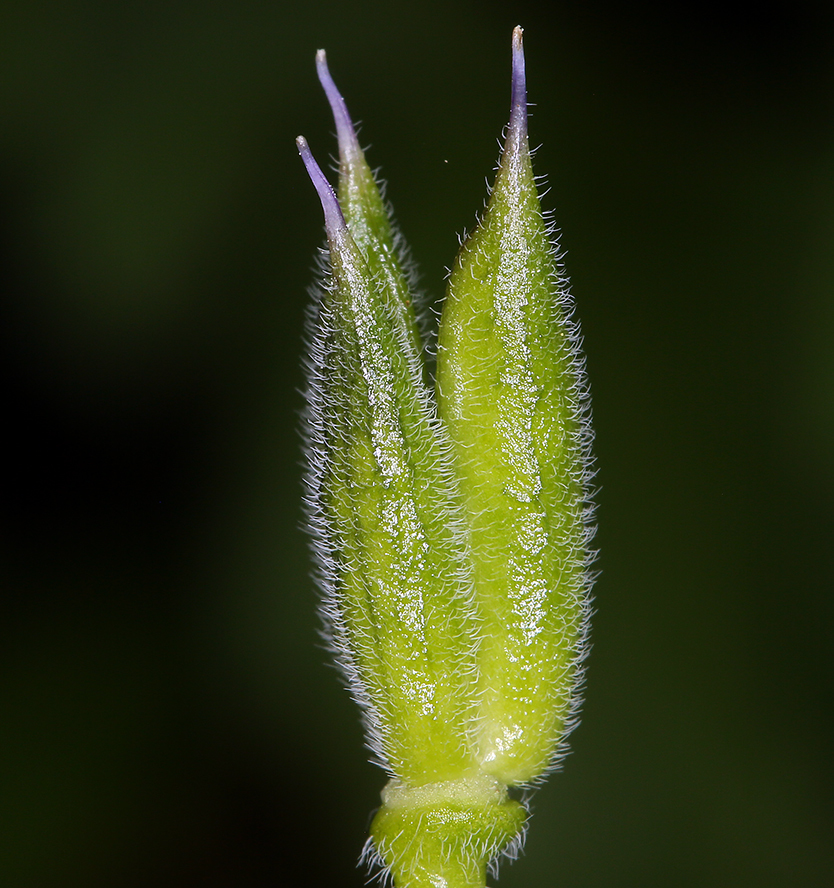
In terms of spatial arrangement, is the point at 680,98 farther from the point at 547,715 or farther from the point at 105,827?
the point at 105,827

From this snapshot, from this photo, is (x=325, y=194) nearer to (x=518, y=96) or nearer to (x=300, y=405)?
(x=518, y=96)

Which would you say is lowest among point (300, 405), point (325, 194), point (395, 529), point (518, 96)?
point (395, 529)

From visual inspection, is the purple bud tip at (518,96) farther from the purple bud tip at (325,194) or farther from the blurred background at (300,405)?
the blurred background at (300,405)

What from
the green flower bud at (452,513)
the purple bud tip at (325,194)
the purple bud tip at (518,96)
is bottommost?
the green flower bud at (452,513)

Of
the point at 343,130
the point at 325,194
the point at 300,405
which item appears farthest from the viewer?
the point at 300,405

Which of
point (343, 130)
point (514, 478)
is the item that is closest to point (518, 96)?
point (343, 130)

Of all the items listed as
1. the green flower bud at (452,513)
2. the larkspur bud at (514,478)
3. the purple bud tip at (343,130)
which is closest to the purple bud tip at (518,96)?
the green flower bud at (452,513)
